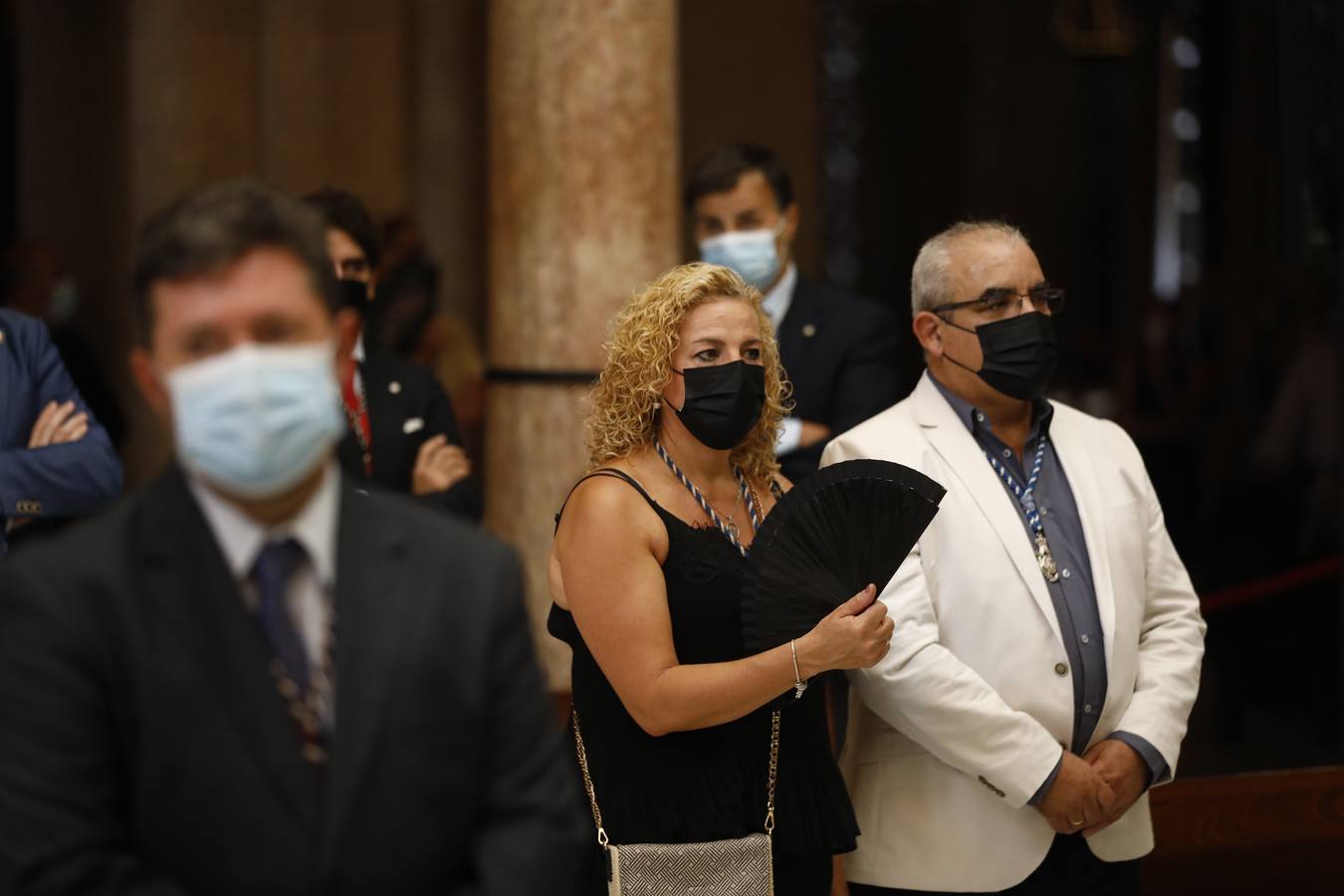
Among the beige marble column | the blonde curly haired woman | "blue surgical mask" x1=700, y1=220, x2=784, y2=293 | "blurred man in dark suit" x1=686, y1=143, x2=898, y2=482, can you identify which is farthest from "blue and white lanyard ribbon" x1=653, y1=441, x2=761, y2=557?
the beige marble column

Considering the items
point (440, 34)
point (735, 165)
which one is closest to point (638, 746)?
point (735, 165)

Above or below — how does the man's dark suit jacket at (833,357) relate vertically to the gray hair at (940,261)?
below

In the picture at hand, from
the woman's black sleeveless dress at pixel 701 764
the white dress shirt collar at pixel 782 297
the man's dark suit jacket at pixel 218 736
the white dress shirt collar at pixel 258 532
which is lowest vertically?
the woman's black sleeveless dress at pixel 701 764

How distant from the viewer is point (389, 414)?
4.33 meters

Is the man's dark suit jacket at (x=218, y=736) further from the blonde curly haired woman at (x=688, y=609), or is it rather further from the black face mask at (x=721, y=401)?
the black face mask at (x=721, y=401)

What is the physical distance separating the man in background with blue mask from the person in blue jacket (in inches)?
65.4

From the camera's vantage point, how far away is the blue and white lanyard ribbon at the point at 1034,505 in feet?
11.9

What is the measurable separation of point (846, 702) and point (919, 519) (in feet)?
2.96

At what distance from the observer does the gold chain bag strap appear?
130 inches

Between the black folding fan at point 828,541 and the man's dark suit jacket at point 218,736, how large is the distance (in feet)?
3.56

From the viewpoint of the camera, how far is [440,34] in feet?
34.3

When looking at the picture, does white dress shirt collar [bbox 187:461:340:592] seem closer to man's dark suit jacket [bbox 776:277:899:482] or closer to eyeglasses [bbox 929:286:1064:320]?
eyeglasses [bbox 929:286:1064:320]

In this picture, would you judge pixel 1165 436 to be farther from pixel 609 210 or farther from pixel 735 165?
pixel 735 165

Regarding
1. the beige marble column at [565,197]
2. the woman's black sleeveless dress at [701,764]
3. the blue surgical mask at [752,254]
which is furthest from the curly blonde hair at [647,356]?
the beige marble column at [565,197]
